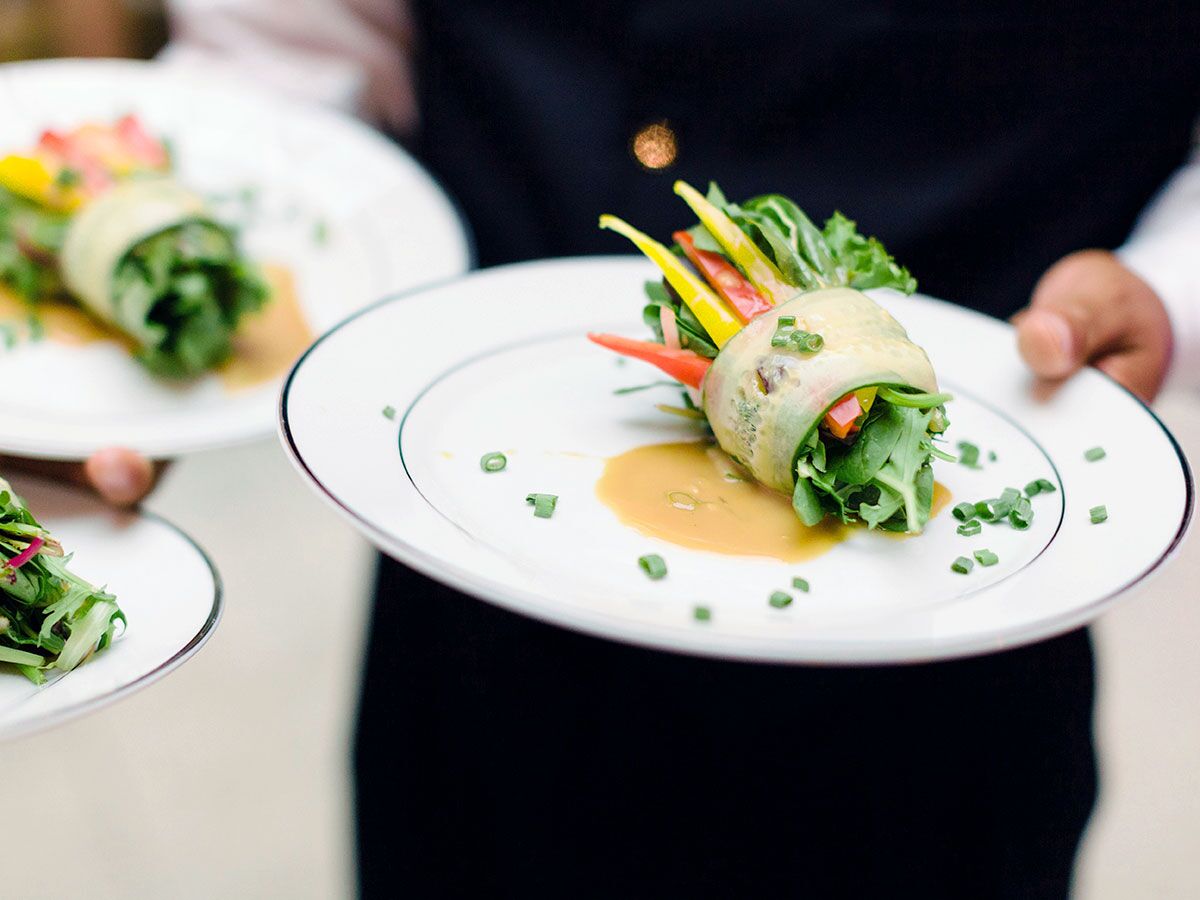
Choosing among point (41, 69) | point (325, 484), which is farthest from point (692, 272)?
point (41, 69)

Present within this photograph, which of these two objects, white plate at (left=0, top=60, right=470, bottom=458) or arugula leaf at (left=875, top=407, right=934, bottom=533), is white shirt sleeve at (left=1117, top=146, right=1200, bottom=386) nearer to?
arugula leaf at (left=875, top=407, right=934, bottom=533)

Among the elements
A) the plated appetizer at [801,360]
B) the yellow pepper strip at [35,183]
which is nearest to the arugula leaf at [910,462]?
the plated appetizer at [801,360]

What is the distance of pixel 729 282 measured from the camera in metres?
1.33

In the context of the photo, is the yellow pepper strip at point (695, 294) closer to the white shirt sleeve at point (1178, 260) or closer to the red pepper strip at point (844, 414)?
the red pepper strip at point (844, 414)

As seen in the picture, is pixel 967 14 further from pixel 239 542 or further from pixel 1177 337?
pixel 239 542

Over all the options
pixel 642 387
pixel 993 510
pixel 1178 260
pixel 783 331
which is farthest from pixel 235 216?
pixel 1178 260

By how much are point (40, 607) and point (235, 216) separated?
4.10 ft

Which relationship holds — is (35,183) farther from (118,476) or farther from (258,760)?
(258,760)

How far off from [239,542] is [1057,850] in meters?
2.93

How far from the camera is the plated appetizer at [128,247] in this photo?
1807 millimetres

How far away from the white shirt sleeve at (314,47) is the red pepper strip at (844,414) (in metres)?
1.39

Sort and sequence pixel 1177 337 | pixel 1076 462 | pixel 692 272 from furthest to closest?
pixel 1177 337 → pixel 692 272 → pixel 1076 462

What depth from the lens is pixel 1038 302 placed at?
1.54 meters

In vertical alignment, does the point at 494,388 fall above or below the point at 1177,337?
below
